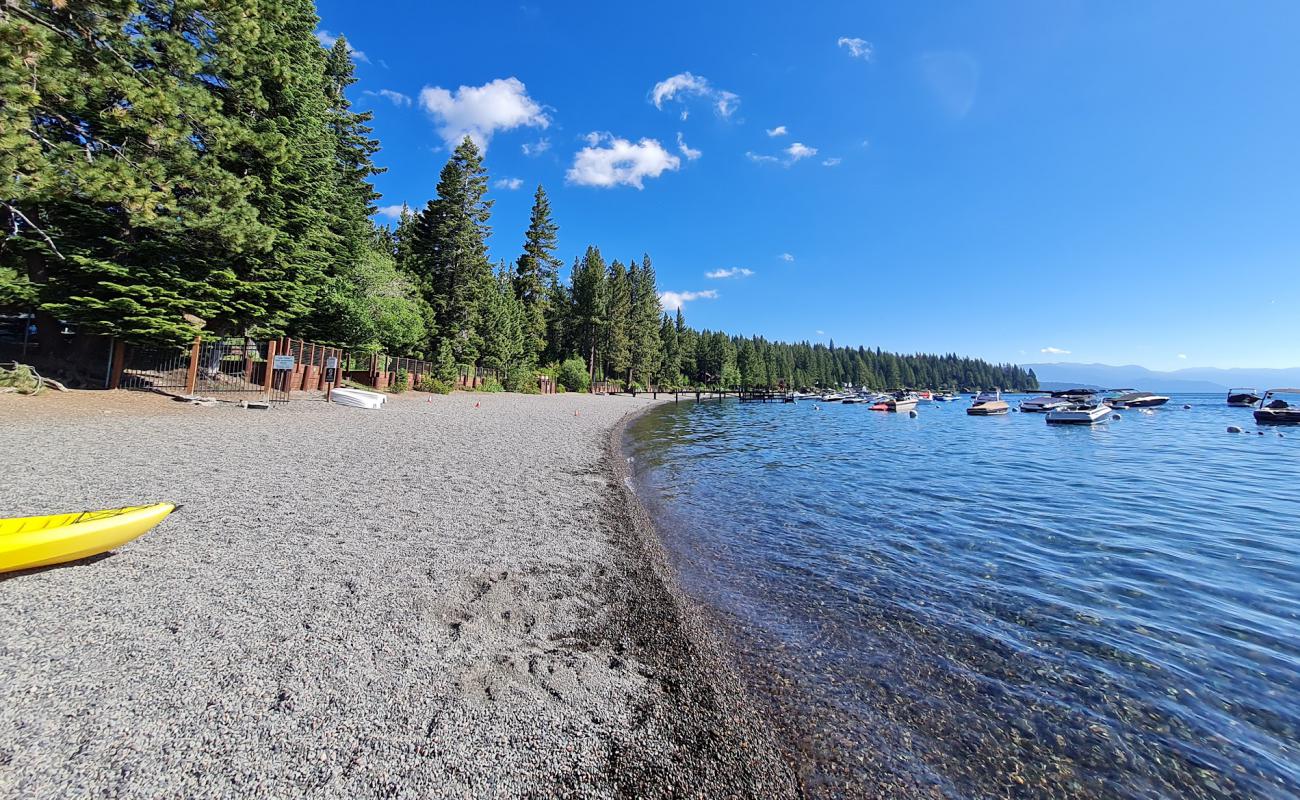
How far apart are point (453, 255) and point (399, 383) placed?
13888 mm

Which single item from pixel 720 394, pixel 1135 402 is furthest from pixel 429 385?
pixel 1135 402

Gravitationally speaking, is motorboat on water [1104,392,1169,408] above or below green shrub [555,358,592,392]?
above

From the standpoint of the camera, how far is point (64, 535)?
14.9 ft

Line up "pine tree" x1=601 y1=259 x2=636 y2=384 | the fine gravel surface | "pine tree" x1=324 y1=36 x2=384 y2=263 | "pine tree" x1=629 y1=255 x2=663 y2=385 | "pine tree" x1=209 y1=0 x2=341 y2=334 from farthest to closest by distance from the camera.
→ 1. "pine tree" x1=629 y1=255 x2=663 y2=385
2. "pine tree" x1=601 y1=259 x2=636 y2=384
3. "pine tree" x1=324 y1=36 x2=384 y2=263
4. "pine tree" x1=209 y1=0 x2=341 y2=334
5. the fine gravel surface

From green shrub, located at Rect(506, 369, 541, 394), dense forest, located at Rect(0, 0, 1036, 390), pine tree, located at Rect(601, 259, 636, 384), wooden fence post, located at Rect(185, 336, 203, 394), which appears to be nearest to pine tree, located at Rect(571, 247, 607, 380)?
pine tree, located at Rect(601, 259, 636, 384)

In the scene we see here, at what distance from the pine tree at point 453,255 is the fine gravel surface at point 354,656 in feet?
105

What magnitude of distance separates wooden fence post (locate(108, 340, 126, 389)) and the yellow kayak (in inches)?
673

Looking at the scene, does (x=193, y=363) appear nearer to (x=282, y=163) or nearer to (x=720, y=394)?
(x=282, y=163)

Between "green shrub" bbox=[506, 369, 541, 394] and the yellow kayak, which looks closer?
the yellow kayak

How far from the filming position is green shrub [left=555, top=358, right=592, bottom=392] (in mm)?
58156

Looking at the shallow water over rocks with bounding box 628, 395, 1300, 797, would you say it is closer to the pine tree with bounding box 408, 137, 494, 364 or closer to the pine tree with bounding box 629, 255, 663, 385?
the pine tree with bounding box 408, 137, 494, 364

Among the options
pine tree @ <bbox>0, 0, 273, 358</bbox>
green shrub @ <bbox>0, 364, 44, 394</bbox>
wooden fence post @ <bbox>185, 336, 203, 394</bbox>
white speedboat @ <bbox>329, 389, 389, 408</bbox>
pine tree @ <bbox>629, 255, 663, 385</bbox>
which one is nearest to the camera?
pine tree @ <bbox>0, 0, 273, 358</bbox>

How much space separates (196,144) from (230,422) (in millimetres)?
9203

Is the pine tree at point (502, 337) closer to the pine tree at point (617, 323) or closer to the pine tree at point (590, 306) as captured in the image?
the pine tree at point (590, 306)
